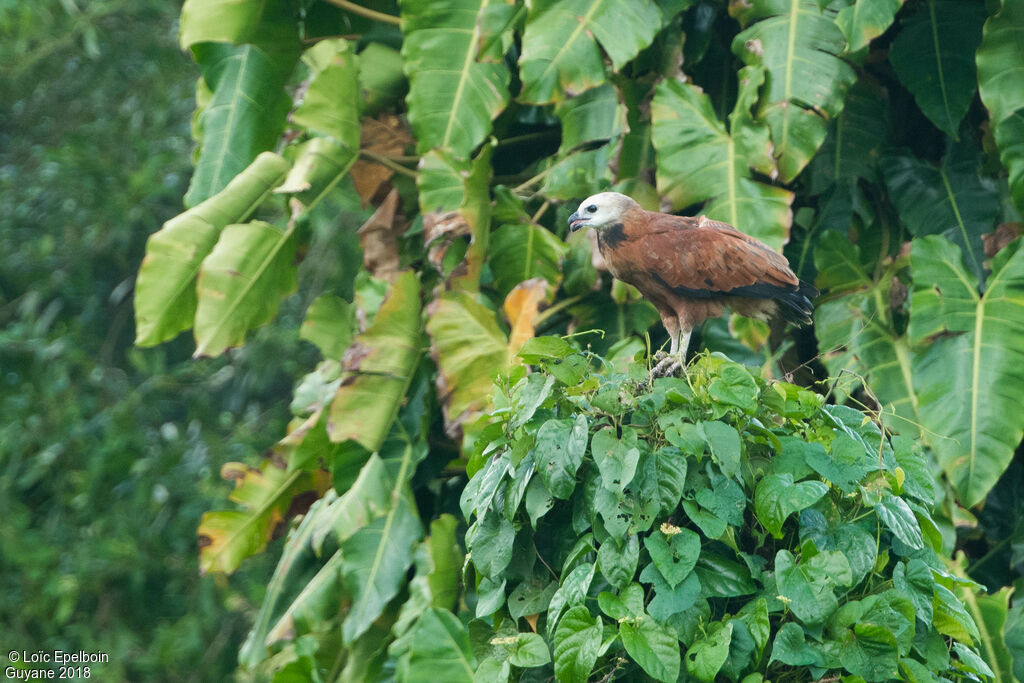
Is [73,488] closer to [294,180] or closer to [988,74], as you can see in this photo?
[294,180]

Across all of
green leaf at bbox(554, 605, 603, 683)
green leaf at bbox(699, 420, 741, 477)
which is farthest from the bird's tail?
green leaf at bbox(554, 605, 603, 683)

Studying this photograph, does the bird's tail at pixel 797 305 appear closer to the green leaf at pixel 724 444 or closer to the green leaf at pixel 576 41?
the green leaf at pixel 724 444

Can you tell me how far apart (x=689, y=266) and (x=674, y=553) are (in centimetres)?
96

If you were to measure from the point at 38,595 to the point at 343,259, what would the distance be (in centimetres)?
328

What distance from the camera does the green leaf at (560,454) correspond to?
2104 millimetres

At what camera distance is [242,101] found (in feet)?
15.3

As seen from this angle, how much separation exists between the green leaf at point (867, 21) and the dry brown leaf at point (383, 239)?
2.12 metres

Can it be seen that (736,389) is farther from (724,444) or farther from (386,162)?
(386,162)

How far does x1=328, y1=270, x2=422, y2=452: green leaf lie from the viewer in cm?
424

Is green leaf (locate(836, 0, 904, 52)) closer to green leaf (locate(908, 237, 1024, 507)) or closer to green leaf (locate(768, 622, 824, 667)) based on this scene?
green leaf (locate(908, 237, 1024, 507))

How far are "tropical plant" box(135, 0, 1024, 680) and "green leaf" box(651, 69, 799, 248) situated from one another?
10mm

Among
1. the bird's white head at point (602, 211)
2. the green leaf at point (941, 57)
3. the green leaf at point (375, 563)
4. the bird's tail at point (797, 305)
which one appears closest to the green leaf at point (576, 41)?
the green leaf at point (941, 57)

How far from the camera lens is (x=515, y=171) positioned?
5.05 m

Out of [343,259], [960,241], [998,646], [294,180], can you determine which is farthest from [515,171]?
[343,259]
